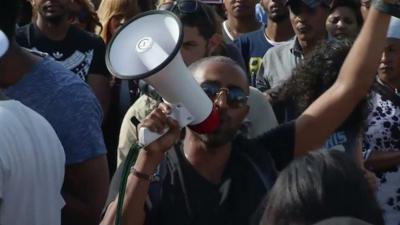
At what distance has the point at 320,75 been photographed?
4.38 meters

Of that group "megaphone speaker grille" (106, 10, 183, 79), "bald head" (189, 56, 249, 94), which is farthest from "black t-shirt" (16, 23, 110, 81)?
"megaphone speaker grille" (106, 10, 183, 79)

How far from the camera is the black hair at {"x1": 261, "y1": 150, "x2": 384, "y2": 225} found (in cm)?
205

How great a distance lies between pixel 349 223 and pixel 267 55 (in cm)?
431

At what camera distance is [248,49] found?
674 centimetres

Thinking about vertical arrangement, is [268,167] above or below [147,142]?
below

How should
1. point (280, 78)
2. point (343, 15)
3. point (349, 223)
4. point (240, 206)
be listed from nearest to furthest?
point (349, 223), point (240, 206), point (280, 78), point (343, 15)

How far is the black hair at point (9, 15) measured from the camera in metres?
3.28

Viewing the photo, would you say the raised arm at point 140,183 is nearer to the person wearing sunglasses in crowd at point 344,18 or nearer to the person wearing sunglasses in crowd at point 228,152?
the person wearing sunglasses in crowd at point 228,152

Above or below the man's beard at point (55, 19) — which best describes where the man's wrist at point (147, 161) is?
above

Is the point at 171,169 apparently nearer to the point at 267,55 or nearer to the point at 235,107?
the point at 235,107

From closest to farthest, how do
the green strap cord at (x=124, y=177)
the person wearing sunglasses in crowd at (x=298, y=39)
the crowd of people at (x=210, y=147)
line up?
1. the crowd of people at (x=210, y=147)
2. the green strap cord at (x=124, y=177)
3. the person wearing sunglasses in crowd at (x=298, y=39)

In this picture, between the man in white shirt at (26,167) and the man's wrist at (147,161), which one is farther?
the man's wrist at (147,161)

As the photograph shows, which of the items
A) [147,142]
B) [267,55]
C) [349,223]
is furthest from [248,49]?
[349,223]

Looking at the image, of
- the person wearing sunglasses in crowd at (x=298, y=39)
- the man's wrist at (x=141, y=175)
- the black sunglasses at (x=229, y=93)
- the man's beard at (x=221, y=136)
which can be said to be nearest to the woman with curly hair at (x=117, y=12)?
the person wearing sunglasses in crowd at (x=298, y=39)
